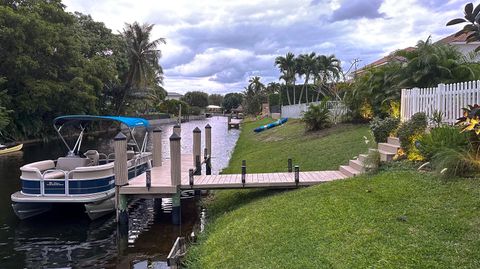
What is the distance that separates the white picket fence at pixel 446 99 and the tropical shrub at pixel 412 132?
2.03ft

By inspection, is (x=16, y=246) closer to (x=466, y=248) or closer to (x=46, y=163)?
(x=46, y=163)

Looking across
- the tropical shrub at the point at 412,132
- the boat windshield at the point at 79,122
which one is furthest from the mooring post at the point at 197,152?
the tropical shrub at the point at 412,132

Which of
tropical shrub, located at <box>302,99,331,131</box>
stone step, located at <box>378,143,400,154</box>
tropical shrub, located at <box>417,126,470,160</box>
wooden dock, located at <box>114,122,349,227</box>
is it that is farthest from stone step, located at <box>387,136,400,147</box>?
tropical shrub, located at <box>302,99,331,131</box>

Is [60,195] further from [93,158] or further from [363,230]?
[363,230]

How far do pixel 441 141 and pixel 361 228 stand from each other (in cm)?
387

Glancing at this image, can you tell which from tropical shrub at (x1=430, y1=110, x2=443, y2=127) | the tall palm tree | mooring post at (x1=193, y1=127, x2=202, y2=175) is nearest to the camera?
tropical shrub at (x1=430, y1=110, x2=443, y2=127)

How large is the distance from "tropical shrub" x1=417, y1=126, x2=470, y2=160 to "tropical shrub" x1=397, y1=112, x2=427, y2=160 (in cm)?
47

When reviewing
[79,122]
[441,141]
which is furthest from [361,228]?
[79,122]

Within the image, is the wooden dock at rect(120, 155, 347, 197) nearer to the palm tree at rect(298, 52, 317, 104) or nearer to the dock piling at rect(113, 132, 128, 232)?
the dock piling at rect(113, 132, 128, 232)

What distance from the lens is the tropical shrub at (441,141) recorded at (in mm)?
8586

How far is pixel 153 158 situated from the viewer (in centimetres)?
1641

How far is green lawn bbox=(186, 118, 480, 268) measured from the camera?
5.23 meters

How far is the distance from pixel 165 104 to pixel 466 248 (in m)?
104

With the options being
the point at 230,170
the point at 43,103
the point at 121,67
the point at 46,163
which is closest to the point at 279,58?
the point at 121,67
